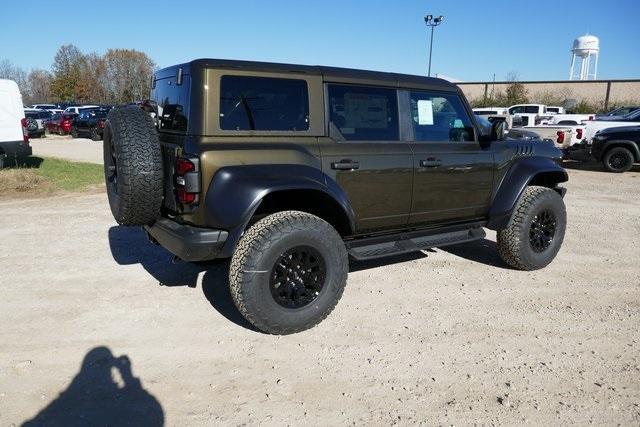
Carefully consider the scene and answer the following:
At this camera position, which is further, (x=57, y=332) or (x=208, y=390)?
(x=57, y=332)

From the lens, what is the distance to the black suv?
43.2 ft

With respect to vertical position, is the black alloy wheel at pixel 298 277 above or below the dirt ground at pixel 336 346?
above

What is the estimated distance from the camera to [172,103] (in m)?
3.80

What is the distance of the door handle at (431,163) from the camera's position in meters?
4.26

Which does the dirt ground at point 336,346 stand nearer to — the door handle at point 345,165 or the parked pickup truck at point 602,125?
the door handle at point 345,165

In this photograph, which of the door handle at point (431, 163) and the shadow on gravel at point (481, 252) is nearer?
the door handle at point (431, 163)

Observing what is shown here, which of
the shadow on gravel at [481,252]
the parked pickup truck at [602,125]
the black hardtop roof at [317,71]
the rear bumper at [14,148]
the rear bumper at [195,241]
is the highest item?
the parked pickup truck at [602,125]

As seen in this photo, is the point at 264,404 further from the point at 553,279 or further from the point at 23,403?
the point at 553,279

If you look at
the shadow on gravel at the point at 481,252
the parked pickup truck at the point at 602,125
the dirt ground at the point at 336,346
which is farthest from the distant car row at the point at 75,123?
the shadow on gravel at the point at 481,252

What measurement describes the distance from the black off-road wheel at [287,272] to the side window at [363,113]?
858mm

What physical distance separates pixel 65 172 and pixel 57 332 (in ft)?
31.8

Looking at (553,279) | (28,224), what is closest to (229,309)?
(553,279)

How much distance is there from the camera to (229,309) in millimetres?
4066

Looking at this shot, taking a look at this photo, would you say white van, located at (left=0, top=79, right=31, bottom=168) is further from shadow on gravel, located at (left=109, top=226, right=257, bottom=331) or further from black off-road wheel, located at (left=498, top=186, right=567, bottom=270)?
black off-road wheel, located at (left=498, top=186, right=567, bottom=270)
